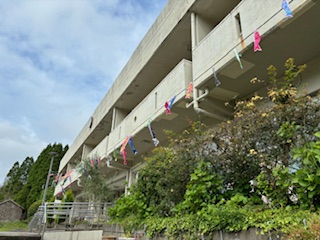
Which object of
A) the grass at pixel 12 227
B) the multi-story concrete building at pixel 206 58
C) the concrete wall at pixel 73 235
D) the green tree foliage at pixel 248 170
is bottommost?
the concrete wall at pixel 73 235

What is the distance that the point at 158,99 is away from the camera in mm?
8992

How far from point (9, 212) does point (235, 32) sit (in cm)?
4200

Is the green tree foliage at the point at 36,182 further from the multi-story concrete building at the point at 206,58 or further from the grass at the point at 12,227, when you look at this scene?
the multi-story concrete building at the point at 206,58

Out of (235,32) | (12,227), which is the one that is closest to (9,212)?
(12,227)

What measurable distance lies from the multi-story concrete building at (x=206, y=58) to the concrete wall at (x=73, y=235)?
3.95 metres

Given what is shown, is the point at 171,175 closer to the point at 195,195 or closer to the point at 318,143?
the point at 195,195

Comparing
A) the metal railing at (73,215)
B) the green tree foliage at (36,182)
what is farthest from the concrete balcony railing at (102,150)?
the green tree foliage at (36,182)

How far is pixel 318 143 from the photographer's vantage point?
138 inches

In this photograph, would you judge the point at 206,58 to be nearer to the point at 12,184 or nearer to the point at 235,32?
the point at 235,32

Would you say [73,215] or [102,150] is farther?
[102,150]

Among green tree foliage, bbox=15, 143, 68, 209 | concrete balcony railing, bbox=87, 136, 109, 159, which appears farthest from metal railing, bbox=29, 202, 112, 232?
green tree foliage, bbox=15, 143, 68, 209

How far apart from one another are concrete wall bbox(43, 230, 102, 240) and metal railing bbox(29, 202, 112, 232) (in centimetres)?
53

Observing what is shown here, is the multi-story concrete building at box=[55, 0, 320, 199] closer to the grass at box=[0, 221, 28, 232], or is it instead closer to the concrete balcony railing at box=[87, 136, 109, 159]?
the concrete balcony railing at box=[87, 136, 109, 159]

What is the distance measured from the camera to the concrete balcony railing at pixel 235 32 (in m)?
5.12
